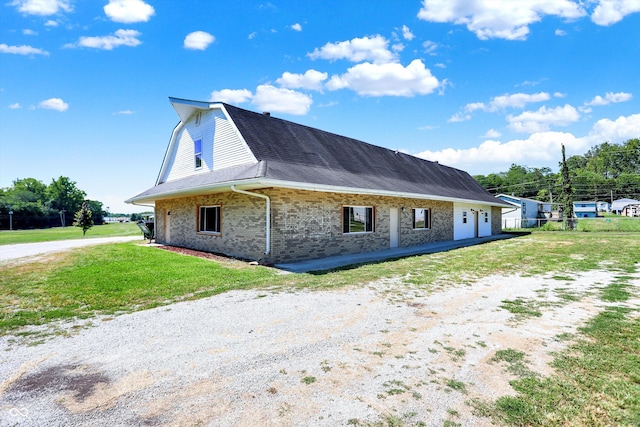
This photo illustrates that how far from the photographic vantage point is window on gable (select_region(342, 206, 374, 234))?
485 inches

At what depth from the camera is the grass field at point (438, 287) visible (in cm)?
269

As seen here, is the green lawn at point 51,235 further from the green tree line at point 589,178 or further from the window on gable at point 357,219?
the green tree line at point 589,178

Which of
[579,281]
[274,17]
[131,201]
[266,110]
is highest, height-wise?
[274,17]

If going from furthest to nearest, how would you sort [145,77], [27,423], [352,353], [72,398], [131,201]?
[131,201], [145,77], [352,353], [72,398], [27,423]

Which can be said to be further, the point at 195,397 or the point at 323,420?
the point at 195,397

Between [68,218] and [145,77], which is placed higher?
[145,77]

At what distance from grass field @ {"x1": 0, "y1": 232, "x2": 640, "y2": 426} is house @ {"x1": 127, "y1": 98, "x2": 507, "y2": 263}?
2.03m

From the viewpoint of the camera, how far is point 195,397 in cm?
280

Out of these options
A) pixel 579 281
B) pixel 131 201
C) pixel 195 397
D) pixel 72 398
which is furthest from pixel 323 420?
pixel 131 201

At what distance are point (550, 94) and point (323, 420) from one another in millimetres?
26514

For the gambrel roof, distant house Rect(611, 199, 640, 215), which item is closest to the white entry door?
the gambrel roof

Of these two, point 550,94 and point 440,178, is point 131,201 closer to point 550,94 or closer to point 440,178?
point 440,178

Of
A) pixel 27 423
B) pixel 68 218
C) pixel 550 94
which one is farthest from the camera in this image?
pixel 68 218

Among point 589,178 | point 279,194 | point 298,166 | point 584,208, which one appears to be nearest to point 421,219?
point 298,166
